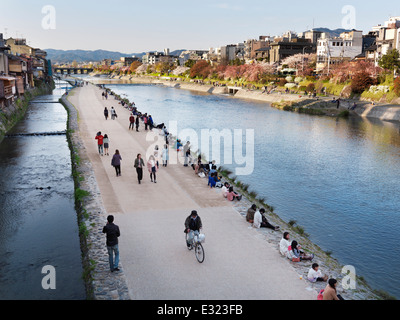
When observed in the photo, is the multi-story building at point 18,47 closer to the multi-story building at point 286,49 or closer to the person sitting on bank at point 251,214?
the multi-story building at point 286,49

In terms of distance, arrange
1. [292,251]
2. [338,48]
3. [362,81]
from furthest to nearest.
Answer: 1. [338,48]
2. [362,81]
3. [292,251]

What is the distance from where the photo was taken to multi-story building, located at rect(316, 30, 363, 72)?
85688 mm

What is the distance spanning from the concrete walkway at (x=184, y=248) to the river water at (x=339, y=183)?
3.63 meters

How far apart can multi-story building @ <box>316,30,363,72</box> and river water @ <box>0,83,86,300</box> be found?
239ft

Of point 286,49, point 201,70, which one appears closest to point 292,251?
point 286,49

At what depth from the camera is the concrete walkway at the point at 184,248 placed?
8.94m

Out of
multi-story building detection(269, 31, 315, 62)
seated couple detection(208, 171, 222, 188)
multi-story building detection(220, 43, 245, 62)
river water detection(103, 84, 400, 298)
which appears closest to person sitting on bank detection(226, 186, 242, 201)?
seated couple detection(208, 171, 222, 188)

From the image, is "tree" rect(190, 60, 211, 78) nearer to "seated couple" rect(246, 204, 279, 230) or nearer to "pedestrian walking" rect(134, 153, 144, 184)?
"pedestrian walking" rect(134, 153, 144, 184)

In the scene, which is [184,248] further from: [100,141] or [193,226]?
[100,141]

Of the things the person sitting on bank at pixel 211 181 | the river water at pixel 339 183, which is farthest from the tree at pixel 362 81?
the person sitting on bank at pixel 211 181

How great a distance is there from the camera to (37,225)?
48.3ft

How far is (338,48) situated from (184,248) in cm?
8940

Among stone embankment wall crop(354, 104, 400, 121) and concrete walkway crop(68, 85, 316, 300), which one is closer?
concrete walkway crop(68, 85, 316, 300)
